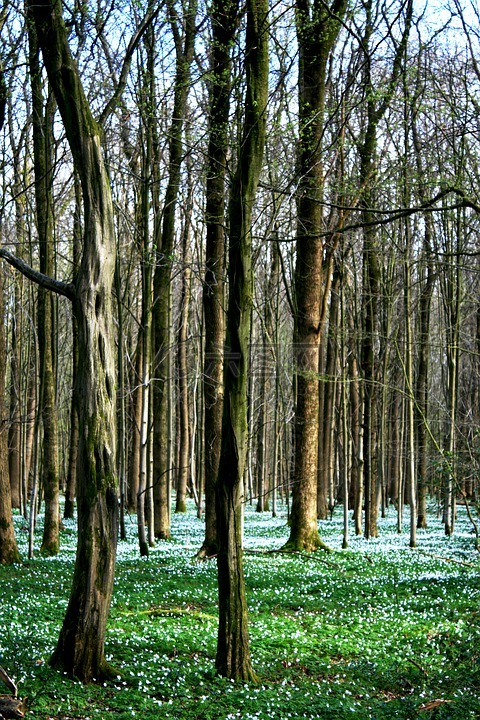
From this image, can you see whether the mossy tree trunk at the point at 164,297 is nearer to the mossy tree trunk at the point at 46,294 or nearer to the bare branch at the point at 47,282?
the mossy tree trunk at the point at 46,294

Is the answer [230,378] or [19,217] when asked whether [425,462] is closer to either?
[19,217]

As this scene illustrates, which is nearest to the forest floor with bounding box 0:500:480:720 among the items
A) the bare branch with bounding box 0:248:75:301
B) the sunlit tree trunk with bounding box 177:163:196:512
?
the bare branch with bounding box 0:248:75:301

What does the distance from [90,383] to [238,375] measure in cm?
152

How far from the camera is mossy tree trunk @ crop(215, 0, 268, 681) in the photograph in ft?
24.1

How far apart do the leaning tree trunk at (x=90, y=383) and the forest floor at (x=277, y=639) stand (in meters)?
0.51

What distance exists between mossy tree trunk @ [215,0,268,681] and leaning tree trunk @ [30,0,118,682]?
3.76ft

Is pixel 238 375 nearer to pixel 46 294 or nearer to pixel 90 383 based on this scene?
pixel 90 383

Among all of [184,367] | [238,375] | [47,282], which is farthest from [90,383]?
[184,367]

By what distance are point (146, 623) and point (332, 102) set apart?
13064mm

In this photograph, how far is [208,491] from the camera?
15484mm

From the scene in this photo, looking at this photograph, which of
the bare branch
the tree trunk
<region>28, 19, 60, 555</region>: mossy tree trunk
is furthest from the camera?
the tree trunk

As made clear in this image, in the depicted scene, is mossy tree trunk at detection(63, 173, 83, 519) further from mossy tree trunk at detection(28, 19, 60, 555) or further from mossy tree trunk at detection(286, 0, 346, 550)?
mossy tree trunk at detection(286, 0, 346, 550)

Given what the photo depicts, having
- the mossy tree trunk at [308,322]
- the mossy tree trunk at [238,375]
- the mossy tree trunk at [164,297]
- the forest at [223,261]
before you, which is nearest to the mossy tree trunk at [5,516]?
the forest at [223,261]

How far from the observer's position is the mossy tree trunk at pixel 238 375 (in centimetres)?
734
